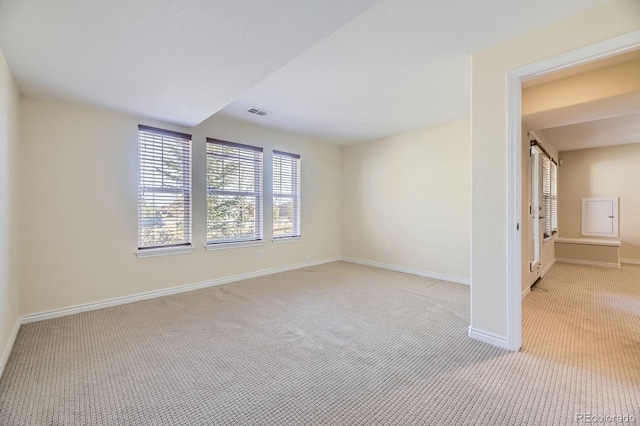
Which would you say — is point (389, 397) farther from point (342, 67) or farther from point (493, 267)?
point (342, 67)

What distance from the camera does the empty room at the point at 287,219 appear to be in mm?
1672

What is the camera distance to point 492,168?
2.25 meters

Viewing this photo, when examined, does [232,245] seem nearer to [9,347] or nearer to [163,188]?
[163,188]

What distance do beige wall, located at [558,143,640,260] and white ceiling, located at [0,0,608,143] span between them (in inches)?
184

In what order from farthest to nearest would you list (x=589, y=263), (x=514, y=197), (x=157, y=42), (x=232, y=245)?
1. (x=589, y=263)
2. (x=232, y=245)
3. (x=514, y=197)
4. (x=157, y=42)

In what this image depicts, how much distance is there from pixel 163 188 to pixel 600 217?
318 inches

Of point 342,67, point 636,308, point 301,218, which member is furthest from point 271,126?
point 636,308

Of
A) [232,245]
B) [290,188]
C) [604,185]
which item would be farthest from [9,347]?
[604,185]

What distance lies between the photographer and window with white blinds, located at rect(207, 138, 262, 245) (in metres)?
4.10

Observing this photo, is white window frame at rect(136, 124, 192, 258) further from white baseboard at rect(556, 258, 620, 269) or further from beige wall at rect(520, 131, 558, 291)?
white baseboard at rect(556, 258, 620, 269)

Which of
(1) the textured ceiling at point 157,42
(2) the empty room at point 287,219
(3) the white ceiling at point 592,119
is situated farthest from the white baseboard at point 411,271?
(1) the textured ceiling at point 157,42

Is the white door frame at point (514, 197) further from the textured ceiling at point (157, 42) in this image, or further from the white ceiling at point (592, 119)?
the textured ceiling at point (157, 42)

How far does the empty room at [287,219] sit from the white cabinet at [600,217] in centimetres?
74

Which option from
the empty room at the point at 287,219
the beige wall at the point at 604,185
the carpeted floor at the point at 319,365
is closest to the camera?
the carpeted floor at the point at 319,365
